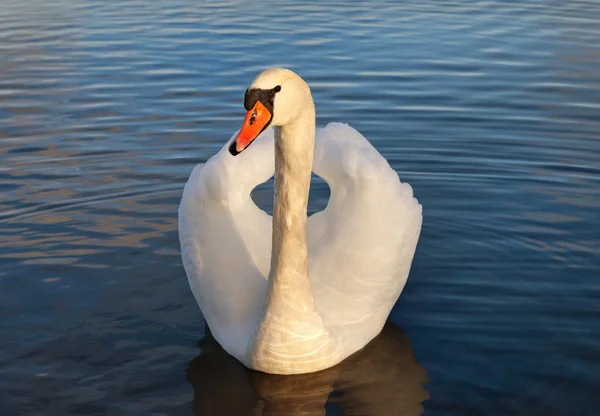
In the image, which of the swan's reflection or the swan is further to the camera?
the swan

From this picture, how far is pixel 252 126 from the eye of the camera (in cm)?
514

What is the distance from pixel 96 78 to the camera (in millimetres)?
14523

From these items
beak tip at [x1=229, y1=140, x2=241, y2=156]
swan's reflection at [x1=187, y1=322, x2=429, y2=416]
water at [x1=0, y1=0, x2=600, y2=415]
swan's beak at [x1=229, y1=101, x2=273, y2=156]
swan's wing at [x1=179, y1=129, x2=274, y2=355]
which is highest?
swan's beak at [x1=229, y1=101, x2=273, y2=156]

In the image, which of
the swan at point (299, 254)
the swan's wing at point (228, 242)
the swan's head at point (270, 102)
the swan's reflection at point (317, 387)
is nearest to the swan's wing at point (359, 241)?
the swan at point (299, 254)

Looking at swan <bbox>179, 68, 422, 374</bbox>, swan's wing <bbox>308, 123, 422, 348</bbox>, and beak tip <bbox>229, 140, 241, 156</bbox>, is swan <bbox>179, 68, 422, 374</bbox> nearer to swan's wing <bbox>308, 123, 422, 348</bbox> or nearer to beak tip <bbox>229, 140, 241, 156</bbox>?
swan's wing <bbox>308, 123, 422, 348</bbox>

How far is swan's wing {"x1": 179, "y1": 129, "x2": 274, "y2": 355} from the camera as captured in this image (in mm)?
6520

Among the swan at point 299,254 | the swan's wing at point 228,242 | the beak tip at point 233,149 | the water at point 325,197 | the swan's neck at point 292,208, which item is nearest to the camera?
the beak tip at point 233,149

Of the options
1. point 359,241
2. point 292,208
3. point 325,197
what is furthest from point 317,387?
point 325,197

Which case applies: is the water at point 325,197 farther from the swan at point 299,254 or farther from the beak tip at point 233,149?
the beak tip at point 233,149

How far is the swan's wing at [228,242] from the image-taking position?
6.52m

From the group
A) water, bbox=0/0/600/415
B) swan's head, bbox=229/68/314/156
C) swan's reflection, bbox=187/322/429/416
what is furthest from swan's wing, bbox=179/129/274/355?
swan's head, bbox=229/68/314/156

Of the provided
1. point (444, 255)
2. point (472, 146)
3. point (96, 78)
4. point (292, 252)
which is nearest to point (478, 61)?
point (472, 146)

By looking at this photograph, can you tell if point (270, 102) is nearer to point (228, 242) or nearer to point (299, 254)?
point (299, 254)

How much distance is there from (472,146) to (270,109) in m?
5.73
